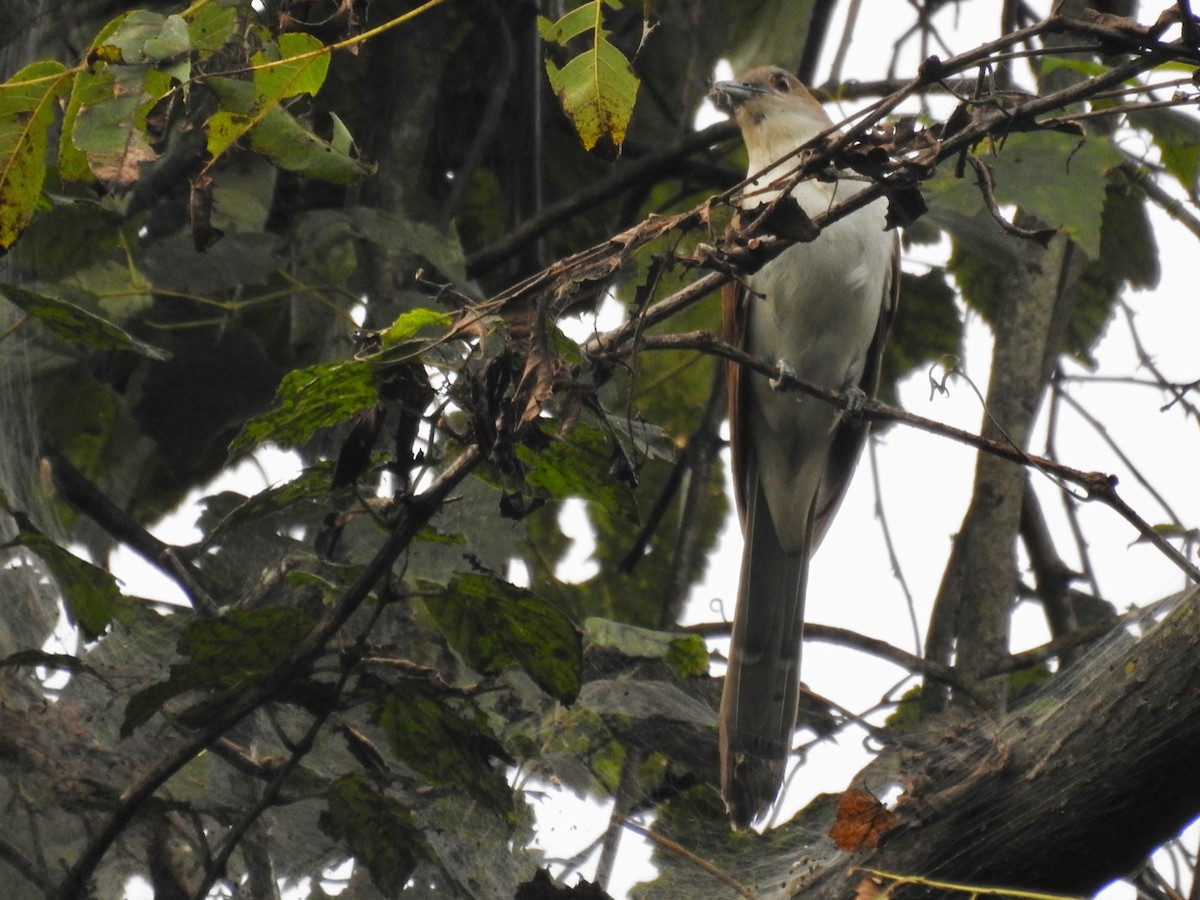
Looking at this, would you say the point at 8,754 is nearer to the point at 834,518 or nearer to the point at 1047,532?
the point at 834,518

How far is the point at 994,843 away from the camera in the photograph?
239cm

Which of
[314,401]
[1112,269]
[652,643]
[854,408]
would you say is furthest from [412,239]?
[1112,269]

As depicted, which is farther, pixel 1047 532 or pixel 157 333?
pixel 1047 532

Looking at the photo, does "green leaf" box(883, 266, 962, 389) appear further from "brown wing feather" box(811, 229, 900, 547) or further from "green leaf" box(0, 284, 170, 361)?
"green leaf" box(0, 284, 170, 361)

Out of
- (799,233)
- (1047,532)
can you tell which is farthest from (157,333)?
(1047,532)

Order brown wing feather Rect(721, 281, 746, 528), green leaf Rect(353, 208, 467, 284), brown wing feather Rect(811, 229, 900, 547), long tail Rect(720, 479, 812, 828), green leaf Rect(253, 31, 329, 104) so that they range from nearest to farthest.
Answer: green leaf Rect(253, 31, 329, 104), long tail Rect(720, 479, 812, 828), green leaf Rect(353, 208, 467, 284), brown wing feather Rect(721, 281, 746, 528), brown wing feather Rect(811, 229, 900, 547)

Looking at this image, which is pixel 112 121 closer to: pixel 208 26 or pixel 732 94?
pixel 208 26

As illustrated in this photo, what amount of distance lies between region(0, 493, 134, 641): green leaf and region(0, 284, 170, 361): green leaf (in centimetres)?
32

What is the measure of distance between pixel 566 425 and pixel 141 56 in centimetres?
75

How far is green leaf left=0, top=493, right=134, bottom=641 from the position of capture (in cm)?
248

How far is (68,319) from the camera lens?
2.49m

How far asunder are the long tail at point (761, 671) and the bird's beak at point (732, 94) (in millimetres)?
1220

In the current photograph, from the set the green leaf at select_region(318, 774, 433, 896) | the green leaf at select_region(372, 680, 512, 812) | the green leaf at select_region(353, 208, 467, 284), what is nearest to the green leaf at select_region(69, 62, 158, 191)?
the green leaf at select_region(372, 680, 512, 812)

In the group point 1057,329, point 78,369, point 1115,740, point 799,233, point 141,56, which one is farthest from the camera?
point 1057,329
